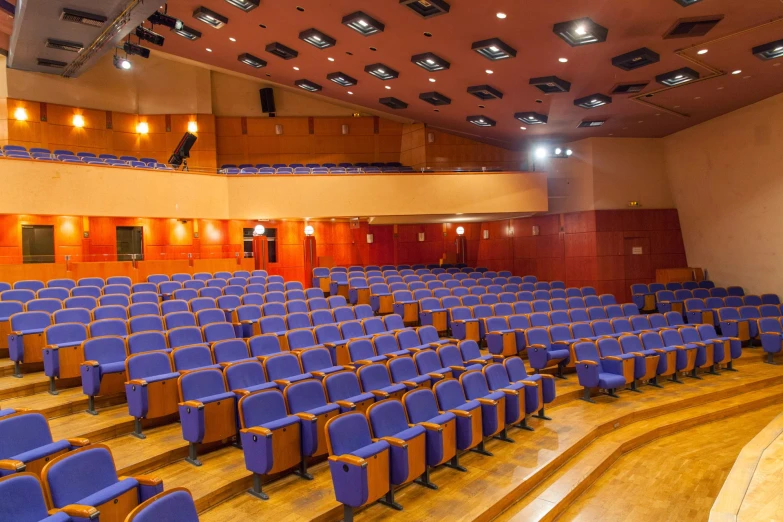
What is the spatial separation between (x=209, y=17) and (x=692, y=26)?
522 cm

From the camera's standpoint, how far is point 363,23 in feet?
20.7

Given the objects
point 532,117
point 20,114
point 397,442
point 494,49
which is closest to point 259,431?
point 397,442

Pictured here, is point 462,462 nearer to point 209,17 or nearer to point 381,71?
point 381,71

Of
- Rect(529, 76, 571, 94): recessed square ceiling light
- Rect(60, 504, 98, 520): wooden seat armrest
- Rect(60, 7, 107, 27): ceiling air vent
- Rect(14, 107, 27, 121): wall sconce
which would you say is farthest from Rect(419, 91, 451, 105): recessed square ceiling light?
Rect(60, 504, 98, 520): wooden seat armrest

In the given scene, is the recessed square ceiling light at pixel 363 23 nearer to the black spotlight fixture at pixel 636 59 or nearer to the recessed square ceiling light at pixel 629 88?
the black spotlight fixture at pixel 636 59

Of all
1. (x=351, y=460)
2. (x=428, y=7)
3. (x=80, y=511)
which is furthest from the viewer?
(x=428, y=7)

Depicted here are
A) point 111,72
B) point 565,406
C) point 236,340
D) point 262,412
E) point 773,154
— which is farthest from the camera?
point 111,72

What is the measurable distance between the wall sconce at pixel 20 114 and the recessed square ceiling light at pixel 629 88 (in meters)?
9.32

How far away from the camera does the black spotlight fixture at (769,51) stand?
587cm

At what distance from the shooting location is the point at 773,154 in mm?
7863

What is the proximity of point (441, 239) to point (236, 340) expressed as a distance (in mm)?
7999

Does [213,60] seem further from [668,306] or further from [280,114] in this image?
[668,306]

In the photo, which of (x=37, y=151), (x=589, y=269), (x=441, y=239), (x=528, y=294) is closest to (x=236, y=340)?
(x=528, y=294)

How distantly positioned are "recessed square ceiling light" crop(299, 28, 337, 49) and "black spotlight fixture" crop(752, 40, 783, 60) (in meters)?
4.54
